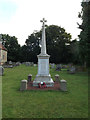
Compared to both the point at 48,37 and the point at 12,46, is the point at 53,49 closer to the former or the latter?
the point at 48,37

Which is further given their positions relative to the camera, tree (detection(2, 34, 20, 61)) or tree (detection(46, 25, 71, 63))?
tree (detection(2, 34, 20, 61))

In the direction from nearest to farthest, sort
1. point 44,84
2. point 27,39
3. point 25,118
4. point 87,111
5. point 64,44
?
point 25,118, point 87,111, point 44,84, point 64,44, point 27,39

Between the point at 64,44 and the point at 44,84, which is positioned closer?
the point at 44,84

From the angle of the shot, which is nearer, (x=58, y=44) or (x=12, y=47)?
(x=58, y=44)

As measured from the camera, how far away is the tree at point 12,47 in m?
58.6

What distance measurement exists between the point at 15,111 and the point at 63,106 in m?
2.10

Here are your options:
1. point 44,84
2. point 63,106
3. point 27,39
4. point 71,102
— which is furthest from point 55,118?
point 27,39

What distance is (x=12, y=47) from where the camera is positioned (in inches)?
2389

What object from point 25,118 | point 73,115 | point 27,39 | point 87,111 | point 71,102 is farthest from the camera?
point 27,39

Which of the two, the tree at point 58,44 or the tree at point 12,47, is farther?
the tree at point 12,47

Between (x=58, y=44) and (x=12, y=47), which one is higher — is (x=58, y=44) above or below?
below

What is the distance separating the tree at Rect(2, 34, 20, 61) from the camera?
5862cm

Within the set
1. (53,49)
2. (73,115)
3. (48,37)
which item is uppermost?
(48,37)

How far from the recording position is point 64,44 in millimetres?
47125
